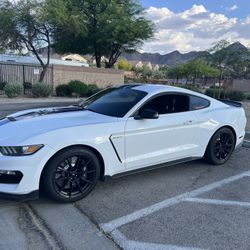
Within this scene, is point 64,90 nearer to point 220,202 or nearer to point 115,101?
point 115,101

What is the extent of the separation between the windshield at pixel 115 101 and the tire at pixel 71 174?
82cm

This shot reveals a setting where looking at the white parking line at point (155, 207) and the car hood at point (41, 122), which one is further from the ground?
the car hood at point (41, 122)

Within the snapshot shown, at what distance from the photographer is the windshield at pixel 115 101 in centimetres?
424

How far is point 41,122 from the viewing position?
3717 millimetres

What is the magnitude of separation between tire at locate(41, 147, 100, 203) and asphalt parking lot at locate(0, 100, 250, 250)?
13 centimetres

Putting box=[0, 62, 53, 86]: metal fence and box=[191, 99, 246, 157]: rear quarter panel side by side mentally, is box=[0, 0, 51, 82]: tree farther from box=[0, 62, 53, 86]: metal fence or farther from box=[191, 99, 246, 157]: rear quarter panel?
box=[191, 99, 246, 157]: rear quarter panel

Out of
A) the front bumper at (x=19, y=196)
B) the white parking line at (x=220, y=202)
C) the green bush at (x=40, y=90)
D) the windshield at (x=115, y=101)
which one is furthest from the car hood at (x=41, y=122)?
the green bush at (x=40, y=90)

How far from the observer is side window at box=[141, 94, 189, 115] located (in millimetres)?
4465

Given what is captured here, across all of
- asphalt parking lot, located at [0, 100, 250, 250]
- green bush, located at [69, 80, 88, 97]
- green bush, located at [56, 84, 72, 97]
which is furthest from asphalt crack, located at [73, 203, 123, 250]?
green bush, located at [56, 84, 72, 97]

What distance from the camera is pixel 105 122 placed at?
3861 mm

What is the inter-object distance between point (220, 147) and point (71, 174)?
2.87 m

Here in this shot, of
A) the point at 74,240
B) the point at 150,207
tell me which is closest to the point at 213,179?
the point at 150,207

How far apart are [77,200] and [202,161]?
2.67 meters

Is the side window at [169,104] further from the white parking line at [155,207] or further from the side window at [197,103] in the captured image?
the white parking line at [155,207]
